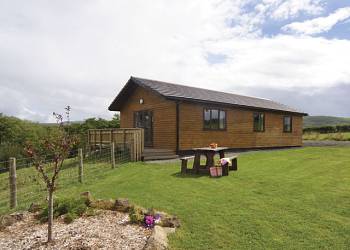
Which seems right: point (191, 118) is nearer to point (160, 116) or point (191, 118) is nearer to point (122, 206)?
point (160, 116)

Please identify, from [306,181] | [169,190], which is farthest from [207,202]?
[306,181]

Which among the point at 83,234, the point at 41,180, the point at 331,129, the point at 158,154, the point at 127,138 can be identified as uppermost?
the point at 331,129

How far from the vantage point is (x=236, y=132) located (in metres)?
18.7

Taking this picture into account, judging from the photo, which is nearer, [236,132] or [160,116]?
[160,116]

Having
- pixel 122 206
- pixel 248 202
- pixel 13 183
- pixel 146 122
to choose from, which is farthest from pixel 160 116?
pixel 122 206

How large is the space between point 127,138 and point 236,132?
7622 mm

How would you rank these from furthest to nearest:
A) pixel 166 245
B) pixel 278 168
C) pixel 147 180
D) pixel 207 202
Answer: pixel 278 168 → pixel 147 180 → pixel 207 202 → pixel 166 245

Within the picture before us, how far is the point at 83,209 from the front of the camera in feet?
18.1

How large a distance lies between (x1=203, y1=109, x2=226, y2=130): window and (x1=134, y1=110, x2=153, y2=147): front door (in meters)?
3.17

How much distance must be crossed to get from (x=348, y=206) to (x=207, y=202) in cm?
279

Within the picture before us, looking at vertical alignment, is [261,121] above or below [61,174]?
above

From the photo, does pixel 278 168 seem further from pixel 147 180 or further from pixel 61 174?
pixel 61 174

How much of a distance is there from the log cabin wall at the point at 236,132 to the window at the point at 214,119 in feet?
0.79

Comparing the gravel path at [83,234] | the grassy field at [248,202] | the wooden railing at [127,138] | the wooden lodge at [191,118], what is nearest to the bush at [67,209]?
the gravel path at [83,234]
